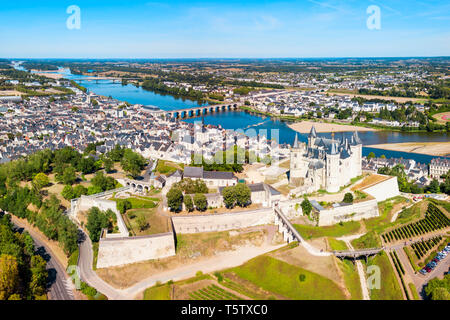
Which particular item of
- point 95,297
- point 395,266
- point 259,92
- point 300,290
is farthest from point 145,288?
point 259,92

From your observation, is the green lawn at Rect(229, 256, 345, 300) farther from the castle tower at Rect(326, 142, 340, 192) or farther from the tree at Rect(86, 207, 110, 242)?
the tree at Rect(86, 207, 110, 242)

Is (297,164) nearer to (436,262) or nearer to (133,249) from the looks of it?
(436,262)

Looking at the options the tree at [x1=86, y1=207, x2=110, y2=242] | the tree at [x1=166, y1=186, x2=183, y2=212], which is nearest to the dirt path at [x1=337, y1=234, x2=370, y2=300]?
the tree at [x1=166, y1=186, x2=183, y2=212]

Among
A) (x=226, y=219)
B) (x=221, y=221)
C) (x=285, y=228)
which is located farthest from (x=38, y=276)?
(x=285, y=228)

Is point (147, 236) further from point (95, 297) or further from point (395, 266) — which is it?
point (395, 266)

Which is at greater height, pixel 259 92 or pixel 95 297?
pixel 259 92

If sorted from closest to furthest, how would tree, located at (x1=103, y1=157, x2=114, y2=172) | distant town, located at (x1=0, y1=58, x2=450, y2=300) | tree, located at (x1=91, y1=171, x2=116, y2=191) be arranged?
distant town, located at (x1=0, y1=58, x2=450, y2=300)
tree, located at (x1=91, y1=171, x2=116, y2=191)
tree, located at (x1=103, y1=157, x2=114, y2=172)

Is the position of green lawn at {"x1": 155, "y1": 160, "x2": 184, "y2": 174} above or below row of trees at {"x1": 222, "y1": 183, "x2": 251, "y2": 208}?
above
